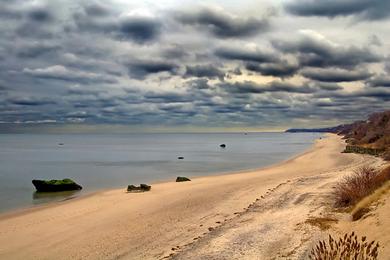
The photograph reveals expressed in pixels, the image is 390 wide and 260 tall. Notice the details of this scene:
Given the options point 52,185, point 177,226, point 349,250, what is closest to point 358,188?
point 177,226

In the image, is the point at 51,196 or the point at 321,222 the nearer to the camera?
the point at 321,222

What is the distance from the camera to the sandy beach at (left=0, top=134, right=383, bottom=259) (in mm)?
16250

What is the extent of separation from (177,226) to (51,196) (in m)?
21.3

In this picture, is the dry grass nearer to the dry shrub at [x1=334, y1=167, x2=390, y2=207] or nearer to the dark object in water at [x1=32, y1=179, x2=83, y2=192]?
the dry shrub at [x1=334, y1=167, x2=390, y2=207]

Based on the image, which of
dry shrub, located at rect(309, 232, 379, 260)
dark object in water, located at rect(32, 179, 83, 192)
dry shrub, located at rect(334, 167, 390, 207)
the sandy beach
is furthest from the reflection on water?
dry shrub, located at rect(309, 232, 379, 260)

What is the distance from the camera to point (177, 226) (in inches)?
852

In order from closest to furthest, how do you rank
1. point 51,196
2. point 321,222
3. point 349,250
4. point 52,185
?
point 349,250
point 321,222
point 51,196
point 52,185

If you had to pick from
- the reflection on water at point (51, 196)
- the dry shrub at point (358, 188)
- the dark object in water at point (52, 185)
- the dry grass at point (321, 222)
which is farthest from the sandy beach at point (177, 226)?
the dark object in water at point (52, 185)

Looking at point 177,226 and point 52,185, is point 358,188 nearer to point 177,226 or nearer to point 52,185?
point 177,226

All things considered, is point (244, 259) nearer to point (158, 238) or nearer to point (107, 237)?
point (158, 238)

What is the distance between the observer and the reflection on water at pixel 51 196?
3638cm

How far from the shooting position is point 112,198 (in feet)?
111

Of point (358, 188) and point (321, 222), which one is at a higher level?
point (358, 188)

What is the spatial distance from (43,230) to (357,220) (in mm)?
16679
